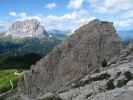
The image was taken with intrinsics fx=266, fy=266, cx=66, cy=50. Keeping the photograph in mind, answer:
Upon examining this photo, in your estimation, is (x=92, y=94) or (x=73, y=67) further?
(x=73, y=67)

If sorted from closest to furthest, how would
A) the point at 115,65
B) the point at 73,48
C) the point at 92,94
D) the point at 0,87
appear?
the point at 92,94 < the point at 115,65 < the point at 73,48 < the point at 0,87

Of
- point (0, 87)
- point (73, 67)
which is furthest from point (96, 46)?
point (0, 87)

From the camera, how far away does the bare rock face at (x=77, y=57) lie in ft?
130

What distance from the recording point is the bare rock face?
39656mm

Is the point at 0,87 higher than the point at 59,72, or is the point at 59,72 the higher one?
the point at 59,72

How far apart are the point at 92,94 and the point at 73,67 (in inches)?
524

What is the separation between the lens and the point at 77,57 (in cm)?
4106

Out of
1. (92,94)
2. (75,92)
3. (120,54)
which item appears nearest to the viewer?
(92,94)

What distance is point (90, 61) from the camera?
3981cm

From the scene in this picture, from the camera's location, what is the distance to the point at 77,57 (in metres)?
41.1

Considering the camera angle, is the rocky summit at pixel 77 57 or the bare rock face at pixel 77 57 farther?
the bare rock face at pixel 77 57

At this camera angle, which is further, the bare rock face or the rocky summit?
the bare rock face

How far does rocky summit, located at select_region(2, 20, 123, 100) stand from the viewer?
39.5 m

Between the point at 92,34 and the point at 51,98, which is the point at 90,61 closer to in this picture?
the point at 92,34
